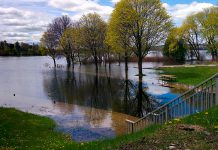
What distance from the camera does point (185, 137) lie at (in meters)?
8.78

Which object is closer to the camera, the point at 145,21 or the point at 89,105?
the point at 89,105

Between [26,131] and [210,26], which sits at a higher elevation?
[210,26]

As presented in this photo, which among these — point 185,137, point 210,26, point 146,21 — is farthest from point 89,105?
point 210,26

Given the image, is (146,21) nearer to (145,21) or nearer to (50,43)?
(145,21)

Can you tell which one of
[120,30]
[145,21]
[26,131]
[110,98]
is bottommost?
[110,98]

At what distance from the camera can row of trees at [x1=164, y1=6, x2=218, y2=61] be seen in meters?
70.5

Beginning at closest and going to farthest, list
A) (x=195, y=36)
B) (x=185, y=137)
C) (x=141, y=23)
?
(x=185, y=137) → (x=141, y=23) → (x=195, y=36)

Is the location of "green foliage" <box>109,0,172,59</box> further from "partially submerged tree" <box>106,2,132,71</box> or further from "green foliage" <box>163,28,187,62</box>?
"green foliage" <box>163,28,187,62</box>

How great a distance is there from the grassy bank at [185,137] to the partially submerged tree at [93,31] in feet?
226

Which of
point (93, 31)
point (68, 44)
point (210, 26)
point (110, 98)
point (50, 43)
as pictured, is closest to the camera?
point (110, 98)

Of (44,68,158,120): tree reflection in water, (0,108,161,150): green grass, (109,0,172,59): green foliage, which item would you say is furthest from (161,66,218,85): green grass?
(0,108,161,150): green grass

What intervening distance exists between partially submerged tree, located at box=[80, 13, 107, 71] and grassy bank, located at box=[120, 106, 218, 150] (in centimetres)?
6881

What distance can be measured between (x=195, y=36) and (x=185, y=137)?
8050 cm

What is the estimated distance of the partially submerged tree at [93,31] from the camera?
7894 centimetres
